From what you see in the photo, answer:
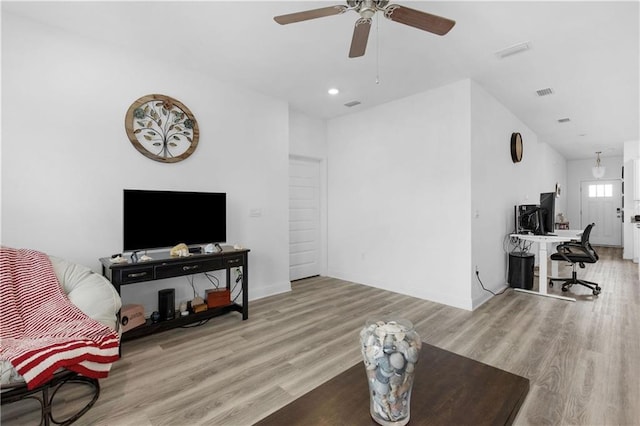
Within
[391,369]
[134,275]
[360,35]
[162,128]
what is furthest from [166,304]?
[360,35]

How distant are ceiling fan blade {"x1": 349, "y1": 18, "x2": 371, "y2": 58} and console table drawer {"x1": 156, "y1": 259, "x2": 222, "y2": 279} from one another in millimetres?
2337

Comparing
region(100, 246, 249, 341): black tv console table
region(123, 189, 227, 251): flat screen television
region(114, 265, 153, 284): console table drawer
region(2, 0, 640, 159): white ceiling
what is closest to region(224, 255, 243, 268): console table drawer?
region(100, 246, 249, 341): black tv console table

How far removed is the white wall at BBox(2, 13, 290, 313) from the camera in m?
2.52

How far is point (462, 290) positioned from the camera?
3.78 metres

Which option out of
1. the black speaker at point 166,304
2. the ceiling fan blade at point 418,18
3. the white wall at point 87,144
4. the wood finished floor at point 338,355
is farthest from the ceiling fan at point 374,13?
the black speaker at point 166,304

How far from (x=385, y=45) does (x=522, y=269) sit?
12.0ft

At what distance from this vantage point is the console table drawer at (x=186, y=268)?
2.81m

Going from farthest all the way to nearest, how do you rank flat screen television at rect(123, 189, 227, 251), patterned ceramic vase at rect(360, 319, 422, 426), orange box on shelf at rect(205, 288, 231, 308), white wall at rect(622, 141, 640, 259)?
white wall at rect(622, 141, 640, 259) → orange box on shelf at rect(205, 288, 231, 308) → flat screen television at rect(123, 189, 227, 251) → patterned ceramic vase at rect(360, 319, 422, 426)

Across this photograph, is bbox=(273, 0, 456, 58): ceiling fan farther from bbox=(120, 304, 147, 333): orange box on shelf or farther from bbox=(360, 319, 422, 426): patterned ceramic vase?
bbox=(120, 304, 147, 333): orange box on shelf

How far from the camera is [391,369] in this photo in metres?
1.19

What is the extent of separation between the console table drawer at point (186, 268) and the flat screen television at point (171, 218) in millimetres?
355

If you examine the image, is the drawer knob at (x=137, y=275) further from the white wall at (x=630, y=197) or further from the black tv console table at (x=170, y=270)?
the white wall at (x=630, y=197)

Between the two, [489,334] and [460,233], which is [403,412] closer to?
[489,334]

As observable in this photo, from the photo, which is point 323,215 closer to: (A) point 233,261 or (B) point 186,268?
(A) point 233,261
